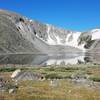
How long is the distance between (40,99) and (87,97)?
3917mm

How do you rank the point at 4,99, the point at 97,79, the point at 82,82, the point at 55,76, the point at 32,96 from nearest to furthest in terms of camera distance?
the point at 4,99 < the point at 32,96 < the point at 82,82 < the point at 97,79 < the point at 55,76

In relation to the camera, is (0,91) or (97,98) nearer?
(97,98)

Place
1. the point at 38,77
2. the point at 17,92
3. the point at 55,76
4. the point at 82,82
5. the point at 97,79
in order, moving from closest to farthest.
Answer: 1. the point at 17,92
2. the point at 82,82
3. the point at 97,79
4. the point at 38,77
5. the point at 55,76

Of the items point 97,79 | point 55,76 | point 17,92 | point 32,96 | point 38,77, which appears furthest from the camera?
point 55,76

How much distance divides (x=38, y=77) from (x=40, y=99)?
75.3 ft

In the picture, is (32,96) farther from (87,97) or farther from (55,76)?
(55,76)

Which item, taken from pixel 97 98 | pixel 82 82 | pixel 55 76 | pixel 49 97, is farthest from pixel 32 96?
pixel 55 76

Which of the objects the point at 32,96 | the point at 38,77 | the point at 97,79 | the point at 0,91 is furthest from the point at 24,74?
the point at 32,96

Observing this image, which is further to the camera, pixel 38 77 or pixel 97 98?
pixel 38 77

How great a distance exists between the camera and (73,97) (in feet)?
85.7

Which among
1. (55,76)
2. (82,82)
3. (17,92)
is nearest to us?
(17,92)

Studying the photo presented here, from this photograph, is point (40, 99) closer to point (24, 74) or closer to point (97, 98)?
point (97, 98)

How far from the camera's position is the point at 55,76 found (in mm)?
51438

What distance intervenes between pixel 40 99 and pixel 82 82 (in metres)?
14.7
